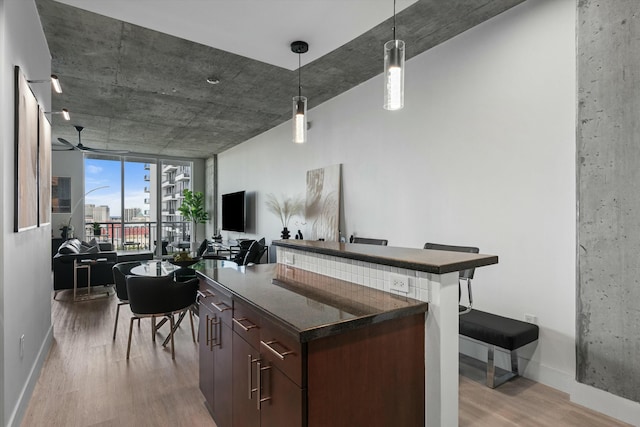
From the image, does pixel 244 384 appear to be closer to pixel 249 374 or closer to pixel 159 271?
pixel 249 374

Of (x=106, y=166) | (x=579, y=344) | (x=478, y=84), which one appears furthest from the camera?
(x=106, y=166)

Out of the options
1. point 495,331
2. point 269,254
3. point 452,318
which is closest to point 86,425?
point 452,318

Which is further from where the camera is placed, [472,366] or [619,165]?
[472,366]

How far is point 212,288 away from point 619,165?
274 centimetres

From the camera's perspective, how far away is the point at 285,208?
6500 millimetres

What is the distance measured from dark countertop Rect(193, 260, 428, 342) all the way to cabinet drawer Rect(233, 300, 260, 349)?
65 mm

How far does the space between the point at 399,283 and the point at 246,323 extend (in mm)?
780

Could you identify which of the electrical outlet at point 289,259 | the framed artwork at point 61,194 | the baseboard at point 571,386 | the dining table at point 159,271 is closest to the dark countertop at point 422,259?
the electrical outlet at point 289,259

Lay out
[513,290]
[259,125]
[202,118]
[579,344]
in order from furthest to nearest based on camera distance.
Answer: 1. [259,125]
2. [202,118]
3. [513,290]
4. [579,344]

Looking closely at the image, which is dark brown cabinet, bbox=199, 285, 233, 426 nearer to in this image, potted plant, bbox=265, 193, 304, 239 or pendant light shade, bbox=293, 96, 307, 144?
pendant light shade, bbox=293, 96, 307, 144

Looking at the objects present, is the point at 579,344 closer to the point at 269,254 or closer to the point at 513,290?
the point at 513,290

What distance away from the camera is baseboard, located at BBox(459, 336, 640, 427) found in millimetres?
2217

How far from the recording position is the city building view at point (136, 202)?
30.8ft

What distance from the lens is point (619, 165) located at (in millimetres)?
2193
